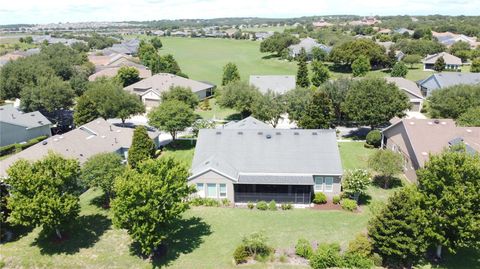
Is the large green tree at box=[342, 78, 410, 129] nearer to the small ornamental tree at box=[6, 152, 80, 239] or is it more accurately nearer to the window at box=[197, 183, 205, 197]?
the window at box=[197, 183, 205, 197]

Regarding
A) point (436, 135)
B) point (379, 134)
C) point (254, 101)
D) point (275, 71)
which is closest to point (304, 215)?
point (436, 135)

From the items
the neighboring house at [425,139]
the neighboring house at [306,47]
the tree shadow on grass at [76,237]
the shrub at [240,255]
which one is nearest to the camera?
the shrub at [240,255]

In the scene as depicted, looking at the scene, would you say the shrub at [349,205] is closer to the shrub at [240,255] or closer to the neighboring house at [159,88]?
the shrub at [240,255]

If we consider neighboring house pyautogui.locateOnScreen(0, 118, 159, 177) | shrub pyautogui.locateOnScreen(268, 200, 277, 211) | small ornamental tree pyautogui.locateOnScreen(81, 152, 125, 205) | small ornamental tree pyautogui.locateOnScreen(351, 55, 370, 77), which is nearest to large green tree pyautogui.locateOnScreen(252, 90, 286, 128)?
neighboring house pyautogui.locateOnScreen(0, 118, 159, 177)

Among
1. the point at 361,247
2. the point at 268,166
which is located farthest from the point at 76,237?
the point at 361,247

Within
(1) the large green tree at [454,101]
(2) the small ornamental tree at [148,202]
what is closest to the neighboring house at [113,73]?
(1) the large green tree at [454,101]

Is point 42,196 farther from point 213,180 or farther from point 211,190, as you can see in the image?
point 211,190
